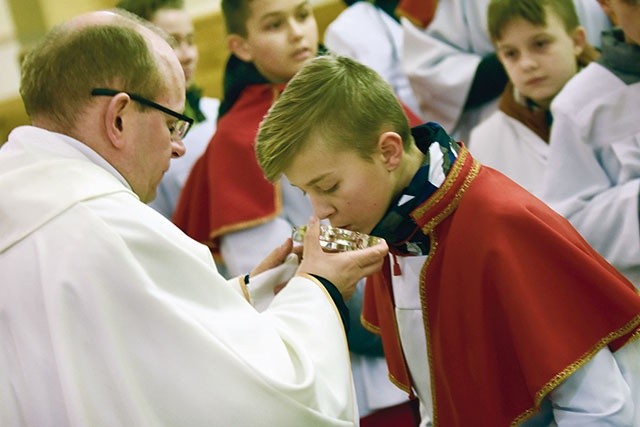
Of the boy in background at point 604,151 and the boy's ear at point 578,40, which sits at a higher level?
the boy's ear at point 578,40

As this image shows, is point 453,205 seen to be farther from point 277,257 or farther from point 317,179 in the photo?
point 277,257

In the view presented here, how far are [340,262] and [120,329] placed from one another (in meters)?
0.54

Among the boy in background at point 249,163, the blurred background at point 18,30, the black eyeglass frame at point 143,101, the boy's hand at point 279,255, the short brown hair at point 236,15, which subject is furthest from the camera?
the blurred background at point 18,30

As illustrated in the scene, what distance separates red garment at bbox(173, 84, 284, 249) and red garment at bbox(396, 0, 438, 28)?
0.84 metres

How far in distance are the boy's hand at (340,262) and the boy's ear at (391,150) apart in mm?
179

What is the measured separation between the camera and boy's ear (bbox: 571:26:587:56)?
10.4 ft

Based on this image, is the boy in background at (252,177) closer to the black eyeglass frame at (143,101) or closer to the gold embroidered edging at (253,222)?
the gold embroidered edging at (253,222)

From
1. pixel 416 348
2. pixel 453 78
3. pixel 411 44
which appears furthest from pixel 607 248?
pixel 411 44

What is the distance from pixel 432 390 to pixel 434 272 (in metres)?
0.28

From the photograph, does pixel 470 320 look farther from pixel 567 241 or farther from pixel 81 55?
pixel 81 55

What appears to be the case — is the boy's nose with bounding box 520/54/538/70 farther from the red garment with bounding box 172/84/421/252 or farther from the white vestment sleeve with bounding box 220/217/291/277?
the white vestment sleeve with bounding box 220/217/291/277

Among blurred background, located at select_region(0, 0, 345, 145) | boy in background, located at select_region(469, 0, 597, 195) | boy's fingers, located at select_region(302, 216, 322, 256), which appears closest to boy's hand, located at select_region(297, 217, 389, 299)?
boy's fingers, located at select_region(302, 216, 322, 256)

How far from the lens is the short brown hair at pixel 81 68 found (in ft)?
6.81

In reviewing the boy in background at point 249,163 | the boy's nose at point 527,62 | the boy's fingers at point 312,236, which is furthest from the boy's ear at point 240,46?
the boy's fingers at point 312,236
